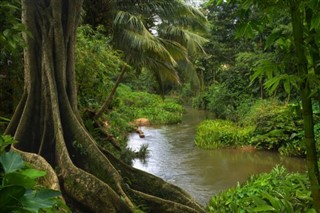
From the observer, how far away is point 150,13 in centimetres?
1418

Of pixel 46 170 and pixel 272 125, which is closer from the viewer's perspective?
pixel 46 170

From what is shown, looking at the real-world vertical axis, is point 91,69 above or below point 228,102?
above

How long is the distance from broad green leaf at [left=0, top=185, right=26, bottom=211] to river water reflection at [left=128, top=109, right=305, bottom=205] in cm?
580

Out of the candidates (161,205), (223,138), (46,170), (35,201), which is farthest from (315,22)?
(223,138)

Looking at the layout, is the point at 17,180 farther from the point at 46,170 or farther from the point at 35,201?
the point at 46,170

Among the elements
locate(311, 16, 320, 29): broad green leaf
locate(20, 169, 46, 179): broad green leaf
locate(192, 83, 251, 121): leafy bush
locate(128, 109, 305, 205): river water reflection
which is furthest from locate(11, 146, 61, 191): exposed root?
locate(192, 83, 251, 121): leafy bush

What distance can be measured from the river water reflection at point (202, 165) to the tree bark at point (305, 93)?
211 inches

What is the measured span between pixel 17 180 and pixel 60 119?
3246 mm

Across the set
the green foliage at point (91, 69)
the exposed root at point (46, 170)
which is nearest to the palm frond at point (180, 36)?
the green foliage at point (91, 69)

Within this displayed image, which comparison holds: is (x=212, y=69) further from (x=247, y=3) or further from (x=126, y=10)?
(x=247, y=3)

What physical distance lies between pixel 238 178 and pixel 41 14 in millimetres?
5786

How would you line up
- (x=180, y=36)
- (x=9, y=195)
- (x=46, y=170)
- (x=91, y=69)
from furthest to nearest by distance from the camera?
(x=180, y=36) → (x=91, y=69) → (x=46, y=170) → (x=9, y=195)

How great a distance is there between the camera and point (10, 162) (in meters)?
1.38

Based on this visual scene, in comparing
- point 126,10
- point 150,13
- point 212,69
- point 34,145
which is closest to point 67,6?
point 34,145
